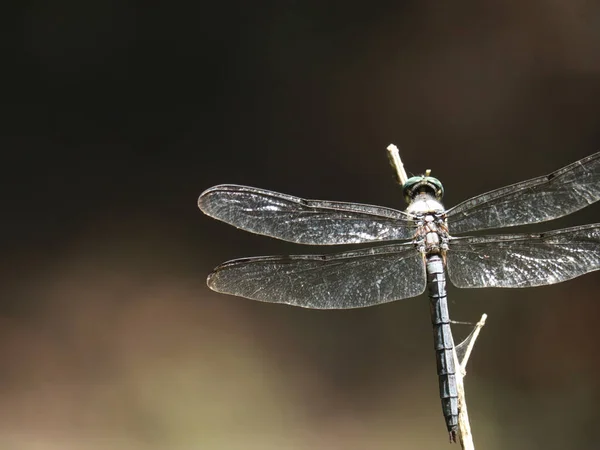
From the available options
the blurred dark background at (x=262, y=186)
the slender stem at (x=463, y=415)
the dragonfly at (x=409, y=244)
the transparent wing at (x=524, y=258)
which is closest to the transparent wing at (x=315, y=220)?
the dragonfly at (x=409, y=244)

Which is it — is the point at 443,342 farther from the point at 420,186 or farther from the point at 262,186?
the point at 262,186

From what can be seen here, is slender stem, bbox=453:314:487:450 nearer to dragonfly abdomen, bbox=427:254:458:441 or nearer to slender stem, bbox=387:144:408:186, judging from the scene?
dragonfly abdomen, bbox=427:254:458:441

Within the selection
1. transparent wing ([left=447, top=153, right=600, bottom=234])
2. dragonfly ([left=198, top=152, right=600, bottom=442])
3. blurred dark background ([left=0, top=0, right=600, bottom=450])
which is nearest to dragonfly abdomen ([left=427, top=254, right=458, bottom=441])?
dragonfly ([left=198, top=152, right=600, bottom=442])

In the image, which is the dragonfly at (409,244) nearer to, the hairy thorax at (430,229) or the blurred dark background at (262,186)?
the hairy thorax at (430,229)

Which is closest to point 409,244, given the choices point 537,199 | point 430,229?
point 430,229

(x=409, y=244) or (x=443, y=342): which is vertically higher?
(x=409, y=244)

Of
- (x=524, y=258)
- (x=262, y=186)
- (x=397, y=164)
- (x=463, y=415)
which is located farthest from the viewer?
(x=262, y=186)
